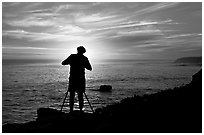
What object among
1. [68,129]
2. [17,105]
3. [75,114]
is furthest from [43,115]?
[17,105]

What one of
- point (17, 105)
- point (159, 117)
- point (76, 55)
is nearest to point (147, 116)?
point (159, 117)

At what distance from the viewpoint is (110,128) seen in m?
8.23

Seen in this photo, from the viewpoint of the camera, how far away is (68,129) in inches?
347

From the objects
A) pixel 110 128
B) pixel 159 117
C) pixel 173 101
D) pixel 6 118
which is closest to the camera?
pixel 110 128

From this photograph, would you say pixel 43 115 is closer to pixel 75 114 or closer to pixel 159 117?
pixel 75 114

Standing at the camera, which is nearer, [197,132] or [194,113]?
[197,132]

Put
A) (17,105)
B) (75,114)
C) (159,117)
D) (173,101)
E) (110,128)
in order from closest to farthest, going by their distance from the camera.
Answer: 1. (110,128)
2. (159,117)
3. (75,114)
4. (173,101)
5. (17,105)

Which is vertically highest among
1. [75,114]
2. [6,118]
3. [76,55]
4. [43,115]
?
[76,55]

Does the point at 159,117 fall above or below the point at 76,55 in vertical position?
below

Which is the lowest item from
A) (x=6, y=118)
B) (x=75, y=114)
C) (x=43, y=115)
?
(x=6, y=118)

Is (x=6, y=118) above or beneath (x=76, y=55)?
beneath

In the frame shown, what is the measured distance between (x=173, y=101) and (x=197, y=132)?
3.21 meters

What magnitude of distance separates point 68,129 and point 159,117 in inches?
134

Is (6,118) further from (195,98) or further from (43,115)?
(195,98)
